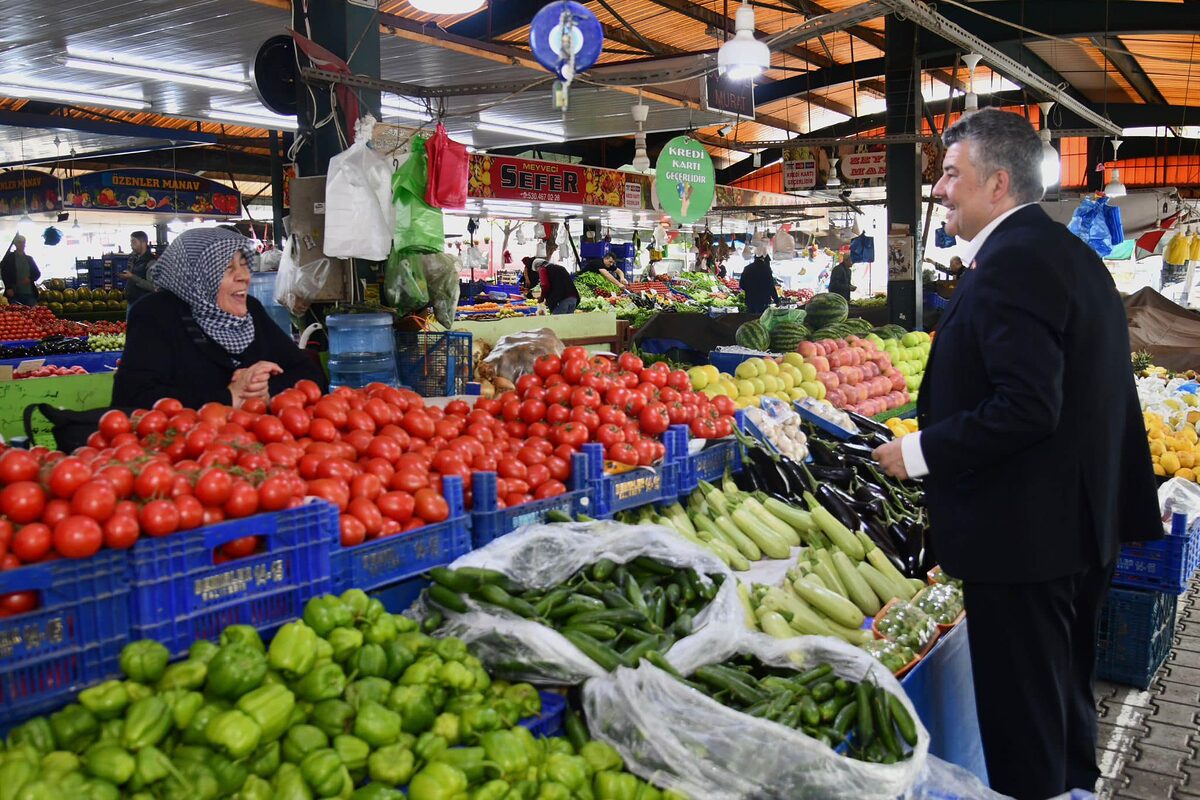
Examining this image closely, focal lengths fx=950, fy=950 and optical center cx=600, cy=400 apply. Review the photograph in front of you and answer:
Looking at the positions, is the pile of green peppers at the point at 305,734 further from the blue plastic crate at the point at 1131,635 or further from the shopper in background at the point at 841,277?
the shopper in background at the point at 841,277

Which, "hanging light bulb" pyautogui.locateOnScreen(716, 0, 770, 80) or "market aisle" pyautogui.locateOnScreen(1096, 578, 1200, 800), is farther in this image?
"hanging light bulb" pyautogui.locateOnScreen(716, 0, 770, 80)

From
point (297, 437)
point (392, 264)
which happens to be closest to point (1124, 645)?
point (297, 437)

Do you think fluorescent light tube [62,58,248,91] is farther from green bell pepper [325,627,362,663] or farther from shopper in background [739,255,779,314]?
shopper in background [739,255,779,314]

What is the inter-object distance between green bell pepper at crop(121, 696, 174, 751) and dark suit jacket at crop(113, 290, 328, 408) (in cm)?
219

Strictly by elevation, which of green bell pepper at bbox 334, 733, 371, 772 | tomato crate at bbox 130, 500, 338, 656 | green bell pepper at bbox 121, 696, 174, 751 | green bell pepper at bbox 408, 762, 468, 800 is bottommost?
green bell pepper at bbox 408, 762, 468, 800

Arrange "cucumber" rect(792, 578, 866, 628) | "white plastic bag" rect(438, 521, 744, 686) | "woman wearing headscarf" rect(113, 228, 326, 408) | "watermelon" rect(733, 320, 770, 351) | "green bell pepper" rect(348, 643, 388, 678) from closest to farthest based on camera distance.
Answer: "green bell pepper" rect(348, 643, 388, 678) < "white plastic bag" rect(438, 521, 744, 686) < "cucumber" rect(792, 578, 866, 628) < "woman wearing headscarf" rect(113, 228, 326, 408) < "watermelon" rect(733, 320, 770, 351)

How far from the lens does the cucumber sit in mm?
3340

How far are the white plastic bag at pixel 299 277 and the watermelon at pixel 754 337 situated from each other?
12.1 feet

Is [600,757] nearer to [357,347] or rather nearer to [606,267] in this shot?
[357,347]

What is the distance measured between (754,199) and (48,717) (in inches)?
771

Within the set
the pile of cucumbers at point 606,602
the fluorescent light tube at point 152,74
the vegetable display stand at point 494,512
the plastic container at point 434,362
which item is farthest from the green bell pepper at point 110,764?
the fluorescent light tube at point 152,74

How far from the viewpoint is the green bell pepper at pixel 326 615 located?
2.21 metres

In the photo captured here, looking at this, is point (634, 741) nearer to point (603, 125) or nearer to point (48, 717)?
point (48, 717)

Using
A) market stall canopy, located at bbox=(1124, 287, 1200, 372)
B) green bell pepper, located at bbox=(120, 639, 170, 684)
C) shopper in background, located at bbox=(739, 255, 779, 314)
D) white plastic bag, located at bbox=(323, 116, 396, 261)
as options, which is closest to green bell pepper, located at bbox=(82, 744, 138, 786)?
green bell pepper, located at bbox=(120, 639, 170, 684)
